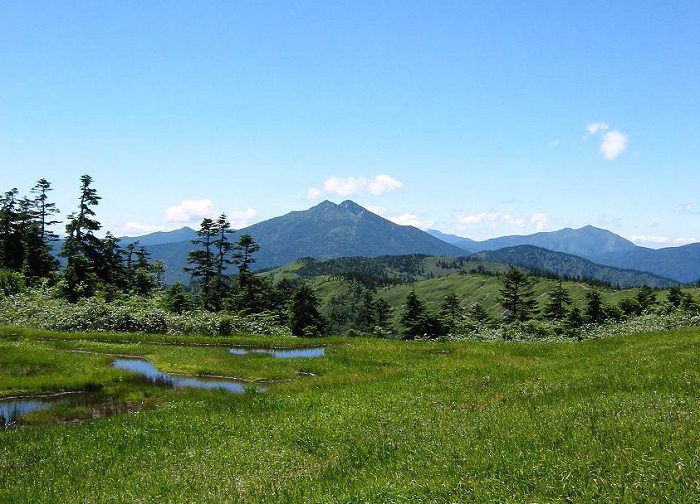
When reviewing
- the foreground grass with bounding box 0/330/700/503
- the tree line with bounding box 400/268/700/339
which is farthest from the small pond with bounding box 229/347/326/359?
the tree line with bounding box 400/268/700/339

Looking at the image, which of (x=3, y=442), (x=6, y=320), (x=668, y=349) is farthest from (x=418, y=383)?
(x=6, y=320)

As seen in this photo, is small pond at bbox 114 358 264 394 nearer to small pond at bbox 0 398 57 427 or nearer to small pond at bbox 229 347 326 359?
small pond at bbox 0 398 57 427

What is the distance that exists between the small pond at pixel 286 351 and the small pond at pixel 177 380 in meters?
7.76

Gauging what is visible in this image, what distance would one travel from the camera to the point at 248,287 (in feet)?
270

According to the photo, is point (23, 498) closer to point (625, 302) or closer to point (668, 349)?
point (668, 349)

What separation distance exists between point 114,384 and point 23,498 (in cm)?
1663

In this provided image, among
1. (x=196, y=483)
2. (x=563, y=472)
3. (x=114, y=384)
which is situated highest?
(x=563, y=472)

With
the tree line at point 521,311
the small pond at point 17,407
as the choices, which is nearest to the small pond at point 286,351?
the small pond at point 17,407

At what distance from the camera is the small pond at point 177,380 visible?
27.0 metres

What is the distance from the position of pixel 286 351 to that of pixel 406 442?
96.1 ft

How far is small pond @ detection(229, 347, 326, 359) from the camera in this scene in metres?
38.2

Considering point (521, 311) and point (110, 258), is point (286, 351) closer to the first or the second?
point (110, 258)

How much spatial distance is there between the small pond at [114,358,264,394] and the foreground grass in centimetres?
271

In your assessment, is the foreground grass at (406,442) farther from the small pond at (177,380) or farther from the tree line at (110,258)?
the tree line at (110,258)
